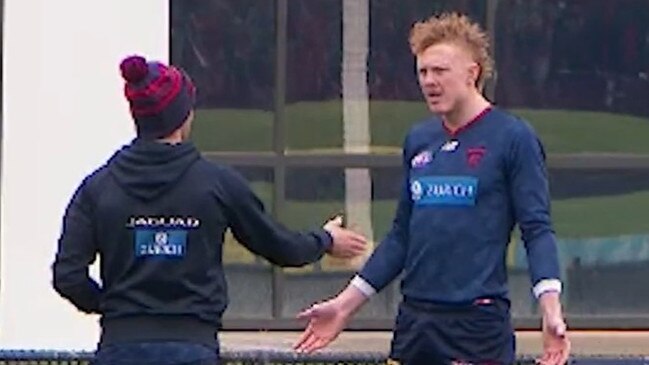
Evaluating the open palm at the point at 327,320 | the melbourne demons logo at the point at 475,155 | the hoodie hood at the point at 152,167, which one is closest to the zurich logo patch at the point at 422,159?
the melbourne demons logo at the point at 475,155

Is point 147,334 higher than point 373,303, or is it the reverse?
point 147,334

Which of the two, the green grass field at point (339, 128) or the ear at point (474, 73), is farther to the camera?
the green grass field at point (339, 128)

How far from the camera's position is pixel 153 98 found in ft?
19.0

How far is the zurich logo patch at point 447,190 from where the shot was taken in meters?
6.06

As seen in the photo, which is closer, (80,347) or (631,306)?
(80,347)

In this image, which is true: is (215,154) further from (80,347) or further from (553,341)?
(553,341)

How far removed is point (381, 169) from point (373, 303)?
919 millimetres

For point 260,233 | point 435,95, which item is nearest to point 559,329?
point 435,95

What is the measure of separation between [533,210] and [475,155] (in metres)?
0.25

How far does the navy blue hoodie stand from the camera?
575 cm

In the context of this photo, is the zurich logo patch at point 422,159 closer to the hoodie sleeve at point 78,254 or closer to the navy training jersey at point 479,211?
the navy training jersey at point 479,211

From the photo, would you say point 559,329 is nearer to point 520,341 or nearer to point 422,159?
point 422,159

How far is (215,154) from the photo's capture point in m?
13.1

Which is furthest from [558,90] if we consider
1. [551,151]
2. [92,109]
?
[92,109]
